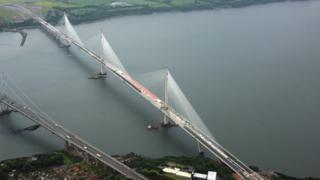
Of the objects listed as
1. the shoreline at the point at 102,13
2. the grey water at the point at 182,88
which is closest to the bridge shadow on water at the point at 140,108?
the grey water at the point at 182,88

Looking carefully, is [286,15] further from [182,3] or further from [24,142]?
[24,142]

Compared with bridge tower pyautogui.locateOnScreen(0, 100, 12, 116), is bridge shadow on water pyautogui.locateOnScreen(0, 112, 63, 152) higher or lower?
lower

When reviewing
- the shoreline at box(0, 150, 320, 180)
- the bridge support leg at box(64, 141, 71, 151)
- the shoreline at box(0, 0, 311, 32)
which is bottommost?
the shoreline at box(0, 150, 320, 180)

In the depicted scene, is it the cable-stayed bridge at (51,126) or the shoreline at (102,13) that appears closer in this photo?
the cable-stayed bridge at (51,126)

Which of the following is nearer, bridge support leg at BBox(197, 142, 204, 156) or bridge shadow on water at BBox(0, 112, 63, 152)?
bridge support leg at BBox(197, 142, 204, 156)

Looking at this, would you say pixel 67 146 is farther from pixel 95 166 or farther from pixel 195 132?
pixel 195 132

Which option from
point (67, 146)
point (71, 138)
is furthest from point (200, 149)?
point (67, 146)

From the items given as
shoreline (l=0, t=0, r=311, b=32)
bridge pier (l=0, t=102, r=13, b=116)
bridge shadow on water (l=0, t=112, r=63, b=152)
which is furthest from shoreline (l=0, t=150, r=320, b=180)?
shoreline (l=0, t=0, r=311, b=32)

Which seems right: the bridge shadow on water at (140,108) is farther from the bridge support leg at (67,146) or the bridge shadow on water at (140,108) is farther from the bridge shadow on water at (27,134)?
the bridge shadow on water at (27,134)

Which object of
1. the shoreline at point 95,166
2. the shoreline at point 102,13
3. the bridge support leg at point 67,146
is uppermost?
the shoreline at point 102,13

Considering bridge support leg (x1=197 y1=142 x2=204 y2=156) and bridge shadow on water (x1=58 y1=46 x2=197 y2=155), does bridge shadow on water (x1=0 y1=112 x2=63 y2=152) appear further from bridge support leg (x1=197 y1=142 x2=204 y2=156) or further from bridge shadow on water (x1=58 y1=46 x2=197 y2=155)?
bridge support leg (x1=197 y1=142 x2=204 y2=156)

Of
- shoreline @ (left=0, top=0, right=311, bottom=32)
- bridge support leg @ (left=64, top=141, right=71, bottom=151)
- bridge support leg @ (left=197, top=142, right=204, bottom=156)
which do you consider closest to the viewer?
bridge support leg @ (left=197, top=142, right=204, bottom=156)
